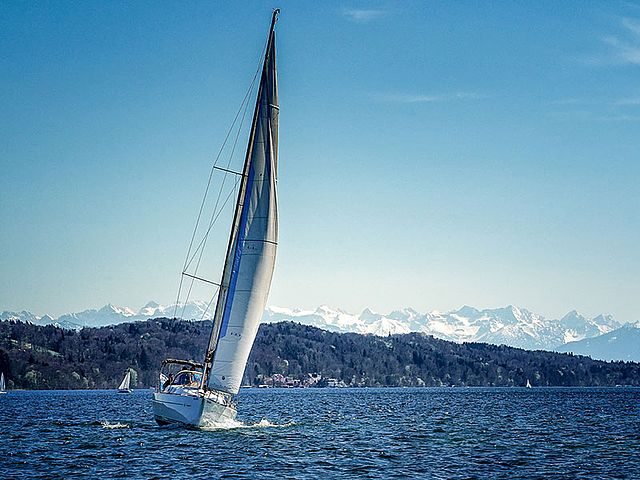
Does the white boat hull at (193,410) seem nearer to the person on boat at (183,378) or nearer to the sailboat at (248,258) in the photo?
the sailboat at (248,258)

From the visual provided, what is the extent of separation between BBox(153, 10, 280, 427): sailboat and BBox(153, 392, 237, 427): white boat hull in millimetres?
68

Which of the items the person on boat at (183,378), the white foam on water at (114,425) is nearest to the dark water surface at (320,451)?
the white foam on water at (114,425)

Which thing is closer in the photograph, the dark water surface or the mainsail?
the dark water surface

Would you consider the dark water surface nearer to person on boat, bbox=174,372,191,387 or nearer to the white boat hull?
the white boat hull

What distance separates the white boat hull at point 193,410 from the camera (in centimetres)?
5428

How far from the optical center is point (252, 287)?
2130 inches

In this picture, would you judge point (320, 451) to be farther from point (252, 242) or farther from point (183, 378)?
point (183, 378)

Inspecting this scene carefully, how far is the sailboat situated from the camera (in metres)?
53.8

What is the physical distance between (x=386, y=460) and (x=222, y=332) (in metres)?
13.9

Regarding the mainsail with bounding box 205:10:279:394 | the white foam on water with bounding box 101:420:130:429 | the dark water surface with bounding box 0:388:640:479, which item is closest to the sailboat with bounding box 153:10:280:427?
the mainsail with bounding box 205:10:279:394

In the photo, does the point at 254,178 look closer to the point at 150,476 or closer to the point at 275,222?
the point at 275,222

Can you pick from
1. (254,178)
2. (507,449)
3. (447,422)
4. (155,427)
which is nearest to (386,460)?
(507,449)

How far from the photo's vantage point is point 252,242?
5384 centimetres

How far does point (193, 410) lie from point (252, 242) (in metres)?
11.6
